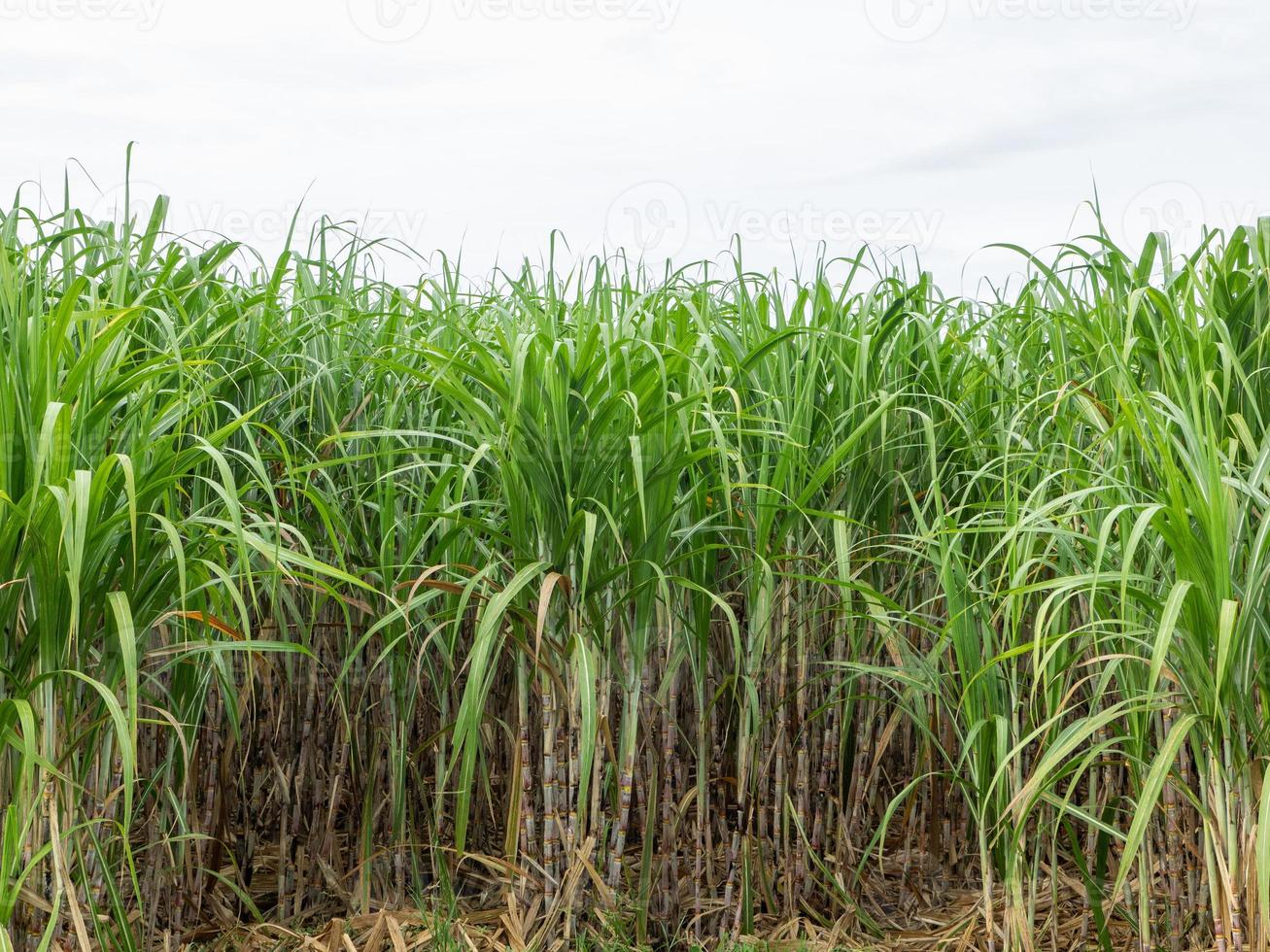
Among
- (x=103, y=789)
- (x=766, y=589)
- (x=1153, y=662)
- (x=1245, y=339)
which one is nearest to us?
(x=1153, y=662)

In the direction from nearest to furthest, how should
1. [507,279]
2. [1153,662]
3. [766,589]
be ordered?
[1153,662], [766,589], [507,279]

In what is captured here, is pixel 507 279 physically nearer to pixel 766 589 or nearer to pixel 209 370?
pixel 209 370

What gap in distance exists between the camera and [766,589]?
80.6 inches

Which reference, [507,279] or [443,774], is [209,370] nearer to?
[507,279]

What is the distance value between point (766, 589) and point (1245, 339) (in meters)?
1.13

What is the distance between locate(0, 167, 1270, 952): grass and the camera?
1665 millimetres

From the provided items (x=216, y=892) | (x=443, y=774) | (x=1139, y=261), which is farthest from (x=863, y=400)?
(x=216, y=892)

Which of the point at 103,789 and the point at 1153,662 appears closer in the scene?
the point at 1153,662

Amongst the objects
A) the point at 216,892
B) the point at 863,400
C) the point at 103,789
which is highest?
the point at 863,400

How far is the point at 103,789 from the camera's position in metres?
1.80

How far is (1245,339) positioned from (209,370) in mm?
2157

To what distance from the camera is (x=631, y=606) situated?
2.03 m

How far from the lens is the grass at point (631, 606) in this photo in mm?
1665

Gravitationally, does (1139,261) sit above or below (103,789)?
above
